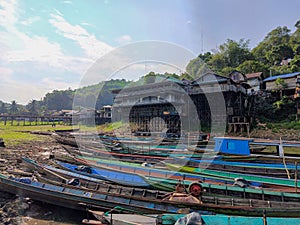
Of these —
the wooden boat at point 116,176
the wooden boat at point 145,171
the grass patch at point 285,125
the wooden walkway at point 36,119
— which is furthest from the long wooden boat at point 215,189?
the wooden walkway at point 36,119

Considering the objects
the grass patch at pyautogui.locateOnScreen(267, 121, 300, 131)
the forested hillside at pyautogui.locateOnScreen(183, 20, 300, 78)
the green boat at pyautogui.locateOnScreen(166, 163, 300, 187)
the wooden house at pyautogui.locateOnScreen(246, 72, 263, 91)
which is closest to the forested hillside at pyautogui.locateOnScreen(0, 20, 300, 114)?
the forested hillside at pyautogui.locateOnScreen(183, 20, 300, 78)

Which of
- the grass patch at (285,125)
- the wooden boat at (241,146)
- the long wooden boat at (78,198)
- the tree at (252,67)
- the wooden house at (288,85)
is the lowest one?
the long wooden boat at (78,198)

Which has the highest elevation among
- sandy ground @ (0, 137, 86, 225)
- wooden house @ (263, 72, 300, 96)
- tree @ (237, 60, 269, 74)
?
tree @ (237, 60, 269, 74)

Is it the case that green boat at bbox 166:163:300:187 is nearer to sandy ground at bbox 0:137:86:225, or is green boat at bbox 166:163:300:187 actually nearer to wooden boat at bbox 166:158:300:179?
wooden boat at bbox 166:158:300:179

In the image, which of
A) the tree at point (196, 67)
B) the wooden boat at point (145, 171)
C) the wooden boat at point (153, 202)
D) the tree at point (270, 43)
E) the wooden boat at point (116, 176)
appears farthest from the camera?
the tree at point (196, 67)

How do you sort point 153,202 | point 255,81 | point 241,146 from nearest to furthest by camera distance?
point 153,202 → point 241,146 → point 255,81

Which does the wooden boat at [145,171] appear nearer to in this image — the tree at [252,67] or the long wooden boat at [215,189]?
the long wooden boat at [215,189]

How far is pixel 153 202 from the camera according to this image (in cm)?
575

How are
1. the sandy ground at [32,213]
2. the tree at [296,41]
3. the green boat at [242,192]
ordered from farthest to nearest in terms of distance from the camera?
the tree at [296,41]
the sandy ground at [32,213]
the green boat at [242,192]

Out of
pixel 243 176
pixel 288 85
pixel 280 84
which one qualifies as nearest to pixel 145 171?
pixel 243 176

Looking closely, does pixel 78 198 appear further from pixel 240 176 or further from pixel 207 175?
pixel 240 176

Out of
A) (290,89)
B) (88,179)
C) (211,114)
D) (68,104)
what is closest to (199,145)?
(88,179)

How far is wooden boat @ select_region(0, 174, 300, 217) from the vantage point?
5.04 meters

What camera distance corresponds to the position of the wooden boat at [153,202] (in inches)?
199
